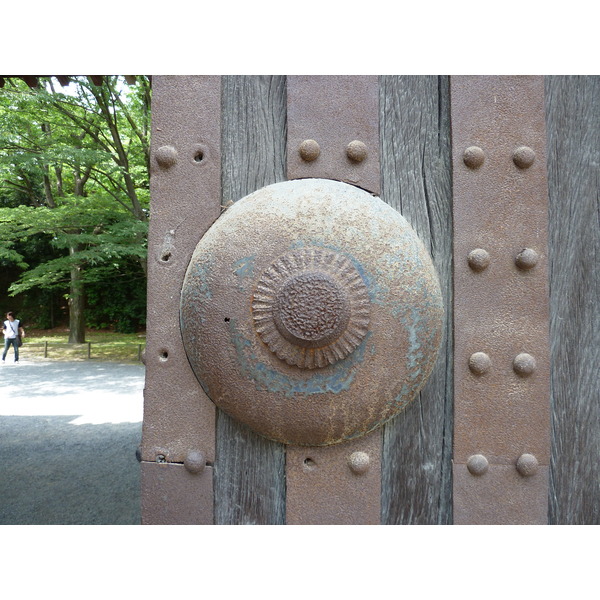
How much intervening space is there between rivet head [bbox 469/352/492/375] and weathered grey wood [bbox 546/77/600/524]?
157 mm

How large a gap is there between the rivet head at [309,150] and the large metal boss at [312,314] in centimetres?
7

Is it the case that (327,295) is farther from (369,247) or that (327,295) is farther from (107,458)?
(107,458)

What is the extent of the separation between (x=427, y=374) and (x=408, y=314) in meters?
0.14

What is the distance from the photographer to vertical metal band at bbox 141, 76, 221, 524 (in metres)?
0.81

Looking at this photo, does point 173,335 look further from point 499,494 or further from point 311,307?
point 499,494

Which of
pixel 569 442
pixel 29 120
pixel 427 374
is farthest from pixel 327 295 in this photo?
pixel 29 120

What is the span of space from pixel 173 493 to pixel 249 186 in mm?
678

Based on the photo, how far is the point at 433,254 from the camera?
0.83m

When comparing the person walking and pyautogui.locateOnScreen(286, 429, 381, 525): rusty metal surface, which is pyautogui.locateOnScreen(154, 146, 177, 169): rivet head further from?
the person walking

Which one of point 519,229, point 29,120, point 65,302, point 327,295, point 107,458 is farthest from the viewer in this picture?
point 65,302

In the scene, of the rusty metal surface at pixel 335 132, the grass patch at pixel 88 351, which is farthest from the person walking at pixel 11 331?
the rusty metal surface at pixel 335 132

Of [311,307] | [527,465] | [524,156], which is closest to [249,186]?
[311,307]

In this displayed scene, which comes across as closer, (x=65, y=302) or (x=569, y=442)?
(x=569, y=442)

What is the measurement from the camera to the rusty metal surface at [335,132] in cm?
82
